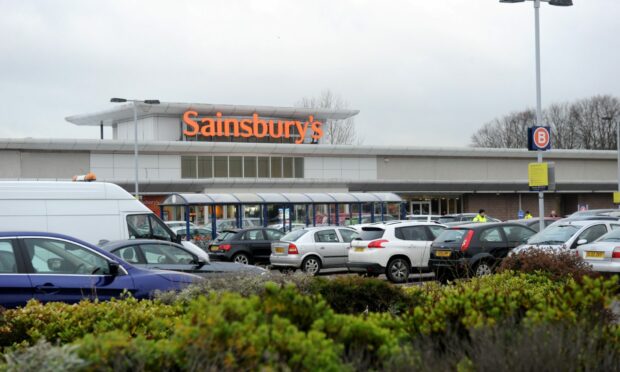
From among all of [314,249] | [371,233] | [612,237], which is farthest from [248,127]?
[612,237]

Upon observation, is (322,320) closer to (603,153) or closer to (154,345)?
(154,345)

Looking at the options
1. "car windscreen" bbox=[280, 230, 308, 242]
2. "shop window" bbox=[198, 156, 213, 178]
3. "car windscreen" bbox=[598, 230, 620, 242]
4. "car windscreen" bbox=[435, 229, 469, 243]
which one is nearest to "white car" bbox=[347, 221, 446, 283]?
"car windscreen" bbox=[435, 229, 469, 243]

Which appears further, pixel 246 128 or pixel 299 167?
pixel 246 128

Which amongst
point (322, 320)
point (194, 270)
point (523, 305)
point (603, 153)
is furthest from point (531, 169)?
point (603, 153)

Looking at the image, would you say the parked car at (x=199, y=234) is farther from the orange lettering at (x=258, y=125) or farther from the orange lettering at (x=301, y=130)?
the orange lettering at (x=301, y=130)

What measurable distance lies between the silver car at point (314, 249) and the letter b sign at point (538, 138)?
568 centimetres

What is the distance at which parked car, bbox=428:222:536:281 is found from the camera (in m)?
18.7

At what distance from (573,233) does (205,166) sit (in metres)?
36.7

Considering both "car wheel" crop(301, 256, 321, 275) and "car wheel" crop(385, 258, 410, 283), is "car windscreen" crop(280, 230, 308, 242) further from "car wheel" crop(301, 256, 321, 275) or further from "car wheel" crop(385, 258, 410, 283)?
"car wheel" crop(385, 258, 410, 283)

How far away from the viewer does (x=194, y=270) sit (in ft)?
46.1

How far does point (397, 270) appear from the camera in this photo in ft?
68.3

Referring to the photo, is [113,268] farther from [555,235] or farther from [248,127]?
[248,127]

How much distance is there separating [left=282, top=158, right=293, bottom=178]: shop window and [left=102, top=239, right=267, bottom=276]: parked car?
4000cm

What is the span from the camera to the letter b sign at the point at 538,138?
23.7m
